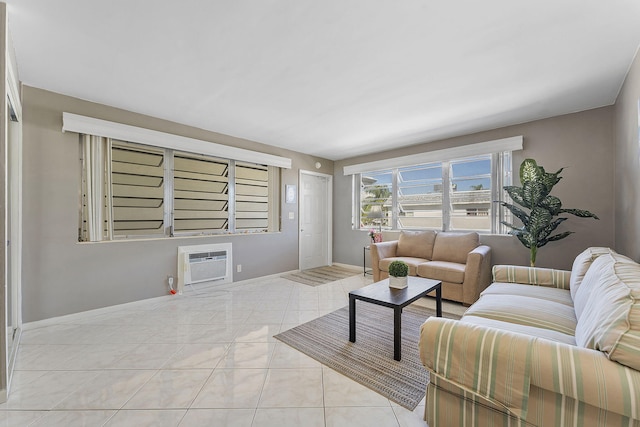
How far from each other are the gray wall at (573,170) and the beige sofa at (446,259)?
0.45 m

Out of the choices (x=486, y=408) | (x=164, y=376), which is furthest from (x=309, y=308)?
(x=486, y=408)

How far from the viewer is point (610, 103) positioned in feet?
9.69

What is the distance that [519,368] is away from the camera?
39.8 inches

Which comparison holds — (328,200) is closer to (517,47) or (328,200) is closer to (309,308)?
(309,308)

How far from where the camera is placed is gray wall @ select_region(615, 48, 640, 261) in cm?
214

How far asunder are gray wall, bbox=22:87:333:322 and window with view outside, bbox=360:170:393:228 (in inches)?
142

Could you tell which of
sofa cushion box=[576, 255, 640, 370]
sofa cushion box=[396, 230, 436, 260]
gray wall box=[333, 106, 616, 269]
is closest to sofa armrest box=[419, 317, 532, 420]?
sofa cushion box=[576, 255, 640, 370]

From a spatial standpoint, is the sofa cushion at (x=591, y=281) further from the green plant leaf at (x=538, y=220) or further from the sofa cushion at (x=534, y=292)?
the green plant leaf at (x=538, y=220)

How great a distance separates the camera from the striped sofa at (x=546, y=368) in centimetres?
89

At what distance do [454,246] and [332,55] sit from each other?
3.04 m

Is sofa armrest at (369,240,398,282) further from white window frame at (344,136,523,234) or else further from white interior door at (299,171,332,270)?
white interior door at (299,171,332,270)

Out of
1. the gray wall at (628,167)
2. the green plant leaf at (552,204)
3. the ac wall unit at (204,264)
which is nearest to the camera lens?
the gray wall at (628,167)

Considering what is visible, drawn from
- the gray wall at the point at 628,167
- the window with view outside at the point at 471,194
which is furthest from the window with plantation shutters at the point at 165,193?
the gray wall at the point at 628,167

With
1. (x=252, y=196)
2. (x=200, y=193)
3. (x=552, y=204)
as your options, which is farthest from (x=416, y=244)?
(x=200, y=193)
